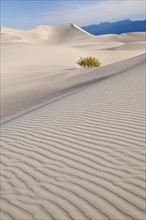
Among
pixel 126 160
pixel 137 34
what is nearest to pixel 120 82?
pixel 126 160

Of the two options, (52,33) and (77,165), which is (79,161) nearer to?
(77,165)

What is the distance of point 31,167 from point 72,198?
1.05 metres

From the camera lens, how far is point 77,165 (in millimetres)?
4090

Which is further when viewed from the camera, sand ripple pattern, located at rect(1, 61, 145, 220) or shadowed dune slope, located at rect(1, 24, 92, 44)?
shadowed dune slope, located at rect(1, 24, 92, 44)

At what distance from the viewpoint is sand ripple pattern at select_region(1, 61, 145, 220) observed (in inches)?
125

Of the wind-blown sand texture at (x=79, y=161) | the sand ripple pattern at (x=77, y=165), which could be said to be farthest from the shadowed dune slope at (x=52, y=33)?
the sand ripple pattern at (x=77, y=165)

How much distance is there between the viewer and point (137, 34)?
80812 millimetres

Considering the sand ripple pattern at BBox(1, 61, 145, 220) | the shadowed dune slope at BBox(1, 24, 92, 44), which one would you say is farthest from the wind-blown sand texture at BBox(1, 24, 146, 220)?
the shadowed dune slope at BBox(1, 24, 92, 44)

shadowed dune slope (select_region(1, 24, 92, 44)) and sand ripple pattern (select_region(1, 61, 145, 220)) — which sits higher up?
shadowed dune slope (select_region(1, 24, 92, 44))

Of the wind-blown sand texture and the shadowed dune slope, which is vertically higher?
the shadowed dune slope

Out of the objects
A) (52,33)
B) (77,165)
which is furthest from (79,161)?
(52,33)

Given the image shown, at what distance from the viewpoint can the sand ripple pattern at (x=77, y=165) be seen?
3.16 meters

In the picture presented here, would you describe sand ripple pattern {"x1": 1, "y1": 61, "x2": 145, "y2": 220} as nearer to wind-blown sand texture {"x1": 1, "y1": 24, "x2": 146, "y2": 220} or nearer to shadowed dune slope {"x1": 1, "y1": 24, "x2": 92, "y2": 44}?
wind-blown sand texture {"x1": 1, "y1": 24, "x2": 146, "y2": 220}

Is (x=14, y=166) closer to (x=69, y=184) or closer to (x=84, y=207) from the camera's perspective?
(x=69, y=184)
